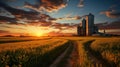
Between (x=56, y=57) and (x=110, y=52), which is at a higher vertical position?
(x=110, y=52)

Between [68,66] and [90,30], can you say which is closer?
[68,66]

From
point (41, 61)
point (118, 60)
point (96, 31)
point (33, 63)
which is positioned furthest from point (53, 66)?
point (96, 31)

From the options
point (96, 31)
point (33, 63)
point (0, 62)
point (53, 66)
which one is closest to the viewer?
point (0, 62)

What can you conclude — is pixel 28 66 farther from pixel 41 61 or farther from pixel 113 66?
pixel 113 66

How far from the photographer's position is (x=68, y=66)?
15484 millimetres

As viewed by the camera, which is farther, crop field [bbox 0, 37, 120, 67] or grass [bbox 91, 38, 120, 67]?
grass [bbox 91, 38, 120, 67]

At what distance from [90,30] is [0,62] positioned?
Answer: 188537 millimetres

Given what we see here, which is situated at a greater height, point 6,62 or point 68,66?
point 6,62

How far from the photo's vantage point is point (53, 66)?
15344 mm

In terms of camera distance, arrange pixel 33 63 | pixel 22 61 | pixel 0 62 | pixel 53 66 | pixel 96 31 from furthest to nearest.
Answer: pixel 96 31, pixel 53 66, pixel 33 63, pixel 22 61, pixel 0 62

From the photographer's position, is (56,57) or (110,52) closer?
(110,52)

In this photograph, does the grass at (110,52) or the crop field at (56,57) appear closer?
the crop field at (56,57)

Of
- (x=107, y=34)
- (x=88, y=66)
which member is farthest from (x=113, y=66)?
(x=107, y=34)

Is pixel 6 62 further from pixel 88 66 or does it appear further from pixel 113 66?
pixel 113 66
